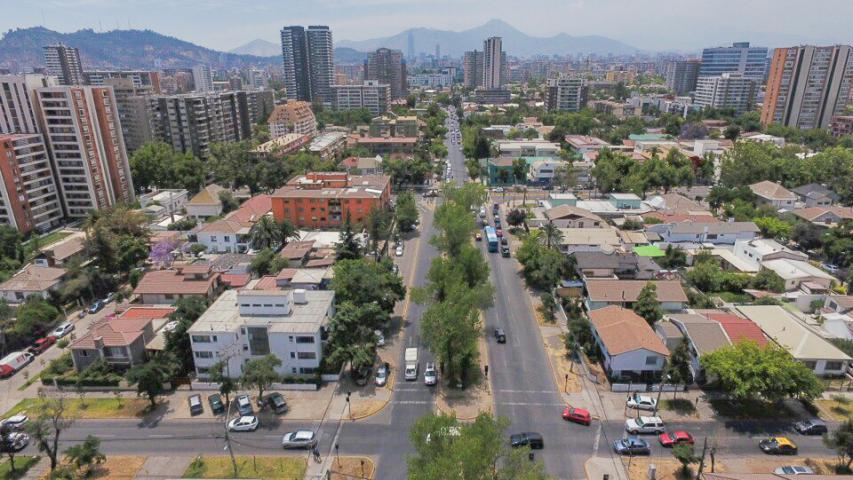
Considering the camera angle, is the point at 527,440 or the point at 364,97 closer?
the point at 527,440

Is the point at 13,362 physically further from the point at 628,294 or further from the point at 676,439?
the point at 628,294

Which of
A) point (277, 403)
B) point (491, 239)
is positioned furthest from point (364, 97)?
point (277, 403)

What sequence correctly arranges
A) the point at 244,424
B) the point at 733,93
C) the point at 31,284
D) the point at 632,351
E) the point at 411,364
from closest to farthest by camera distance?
the point at 244,424 < the point at 632,351 < the point at 411,364 < the point at 31,284 < the point at 733,93

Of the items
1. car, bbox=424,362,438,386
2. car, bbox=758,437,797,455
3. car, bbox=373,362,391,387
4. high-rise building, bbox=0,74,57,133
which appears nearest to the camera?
car, bbox=758,437,797,455

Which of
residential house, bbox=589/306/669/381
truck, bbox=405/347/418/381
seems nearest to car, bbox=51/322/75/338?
truck, bbox=405/347/418/381

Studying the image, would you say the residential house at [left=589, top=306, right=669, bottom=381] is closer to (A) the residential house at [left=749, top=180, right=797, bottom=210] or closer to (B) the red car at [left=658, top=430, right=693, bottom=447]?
(B) the red car at [left=658, top=430, right=693, bottom=447]

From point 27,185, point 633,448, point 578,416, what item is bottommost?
point 633,448
